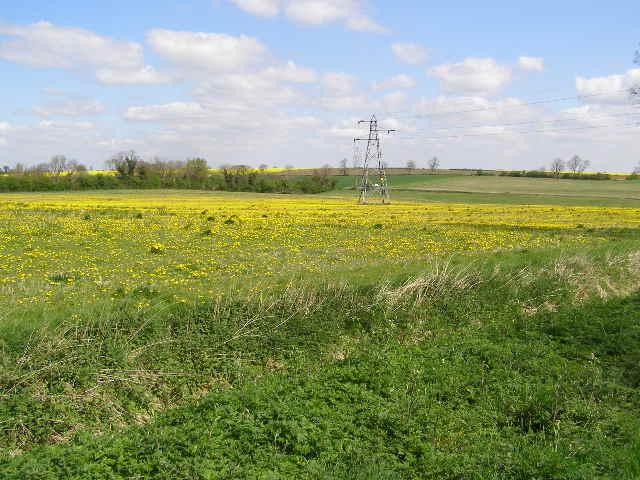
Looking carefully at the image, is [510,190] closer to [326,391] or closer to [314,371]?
[314,371]

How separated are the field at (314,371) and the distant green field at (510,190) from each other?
2316 inches

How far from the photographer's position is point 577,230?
30875 mm

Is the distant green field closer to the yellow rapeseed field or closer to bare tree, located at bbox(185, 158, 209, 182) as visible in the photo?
bare tree, located at bbox(185, 158, 209, 182)

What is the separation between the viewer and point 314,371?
30.9 feet

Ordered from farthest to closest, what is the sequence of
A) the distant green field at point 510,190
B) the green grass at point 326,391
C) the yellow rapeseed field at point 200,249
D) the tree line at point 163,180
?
the tree line at point 163,180 < the distant green field at point 510,190 < the yellow rapeseed field at point 200,249 < the green grass at point 326,391

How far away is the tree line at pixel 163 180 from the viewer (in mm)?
91500

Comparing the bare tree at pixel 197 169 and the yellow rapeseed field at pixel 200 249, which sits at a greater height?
the bare tree at pixel 197 169

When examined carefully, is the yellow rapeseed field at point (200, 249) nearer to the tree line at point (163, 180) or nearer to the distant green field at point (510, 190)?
the distant green field at point (510, 190)

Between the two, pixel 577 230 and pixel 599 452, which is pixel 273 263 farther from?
pixel 577 230

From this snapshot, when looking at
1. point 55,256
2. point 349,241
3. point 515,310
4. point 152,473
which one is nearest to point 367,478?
point 152,473

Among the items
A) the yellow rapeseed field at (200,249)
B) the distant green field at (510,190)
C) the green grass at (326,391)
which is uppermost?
the distant green field at (510,190)

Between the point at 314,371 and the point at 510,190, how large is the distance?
3463 inches

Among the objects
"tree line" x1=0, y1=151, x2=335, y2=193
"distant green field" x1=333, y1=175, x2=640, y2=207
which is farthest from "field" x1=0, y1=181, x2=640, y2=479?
"tree line" x1=0, y1=151, x2=335, y2=193

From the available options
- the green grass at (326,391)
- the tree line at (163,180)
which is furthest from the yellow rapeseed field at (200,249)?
the tree line at (163,180)
